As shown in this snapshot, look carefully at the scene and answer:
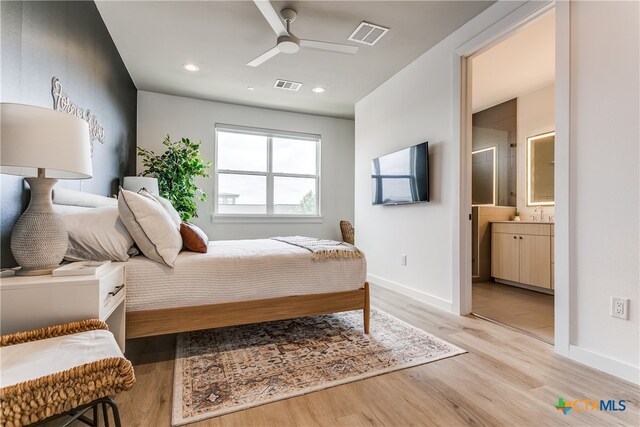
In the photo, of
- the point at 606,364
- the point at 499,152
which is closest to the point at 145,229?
the point at 606,364

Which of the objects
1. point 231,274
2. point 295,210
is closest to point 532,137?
point 295,210

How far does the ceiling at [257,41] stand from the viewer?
2.62 m

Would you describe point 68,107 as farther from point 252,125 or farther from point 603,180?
point 603,180

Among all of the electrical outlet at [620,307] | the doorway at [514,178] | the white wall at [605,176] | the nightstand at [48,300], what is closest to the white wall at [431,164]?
the doorway at [514,178]

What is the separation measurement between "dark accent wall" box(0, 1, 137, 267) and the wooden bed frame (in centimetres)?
73

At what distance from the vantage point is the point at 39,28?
176cm

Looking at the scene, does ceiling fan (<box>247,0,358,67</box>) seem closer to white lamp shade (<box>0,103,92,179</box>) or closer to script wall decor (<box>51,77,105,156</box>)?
script wall decor (<box>51,77,105,156</box>)

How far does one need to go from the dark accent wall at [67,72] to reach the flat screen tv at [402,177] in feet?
9.89

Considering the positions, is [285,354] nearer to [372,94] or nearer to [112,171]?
[112,171]

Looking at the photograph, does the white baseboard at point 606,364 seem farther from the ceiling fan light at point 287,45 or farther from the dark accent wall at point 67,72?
the dark accent wall at point 67,72

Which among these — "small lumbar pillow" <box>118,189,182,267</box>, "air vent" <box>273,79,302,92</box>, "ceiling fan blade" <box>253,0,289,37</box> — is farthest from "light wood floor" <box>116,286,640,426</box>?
"air vent" <box>273,79,302,92</box>

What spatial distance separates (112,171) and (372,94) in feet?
11.0

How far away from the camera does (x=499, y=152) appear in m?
4.72

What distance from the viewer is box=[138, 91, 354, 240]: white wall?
4559 millimetres
